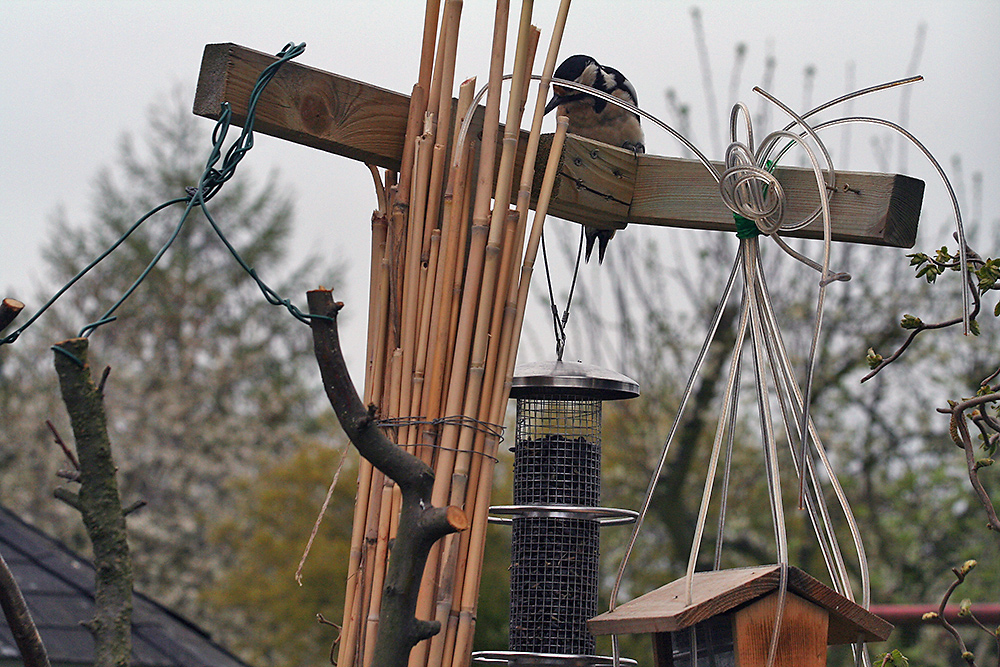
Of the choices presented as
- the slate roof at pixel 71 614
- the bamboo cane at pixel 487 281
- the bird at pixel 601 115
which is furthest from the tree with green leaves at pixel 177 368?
the bamboo cane at pixel 487 281

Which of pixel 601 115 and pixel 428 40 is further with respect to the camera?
pixel 601 115

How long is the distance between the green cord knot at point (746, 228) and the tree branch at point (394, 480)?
29.1 inches

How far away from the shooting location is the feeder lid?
1547mm

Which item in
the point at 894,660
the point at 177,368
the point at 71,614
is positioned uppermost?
the point at 177,368

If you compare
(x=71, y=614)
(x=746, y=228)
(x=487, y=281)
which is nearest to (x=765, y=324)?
(x=746, y=228)

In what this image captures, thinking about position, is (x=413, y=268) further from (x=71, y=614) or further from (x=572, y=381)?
(x=71, y=614)

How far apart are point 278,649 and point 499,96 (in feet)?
20.9

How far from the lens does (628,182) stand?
5.35ft

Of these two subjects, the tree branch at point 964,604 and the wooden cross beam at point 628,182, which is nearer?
the tree branch at point 964,604

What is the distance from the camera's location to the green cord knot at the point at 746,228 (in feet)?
4.71

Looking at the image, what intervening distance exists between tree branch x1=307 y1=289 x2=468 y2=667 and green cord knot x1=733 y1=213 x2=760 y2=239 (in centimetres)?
74

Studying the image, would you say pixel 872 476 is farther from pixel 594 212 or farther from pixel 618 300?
pixel 594 212

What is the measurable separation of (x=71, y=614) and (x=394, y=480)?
2.85 m

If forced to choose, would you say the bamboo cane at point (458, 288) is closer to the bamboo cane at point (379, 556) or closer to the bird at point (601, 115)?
the bamboo cane at point (379, 556)
